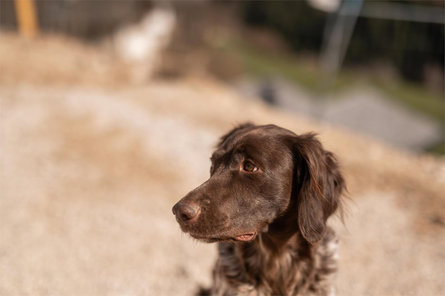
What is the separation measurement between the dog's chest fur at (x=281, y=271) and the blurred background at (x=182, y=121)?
31.7 inches

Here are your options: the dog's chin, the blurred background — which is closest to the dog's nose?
the dog's chin

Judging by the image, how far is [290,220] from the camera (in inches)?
114

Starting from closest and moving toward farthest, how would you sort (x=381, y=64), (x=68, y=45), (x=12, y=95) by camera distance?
(x=12, y=95) < (x=381, y=64) < (x=68, y=45)

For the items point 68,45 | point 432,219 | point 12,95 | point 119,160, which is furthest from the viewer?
point 68,45

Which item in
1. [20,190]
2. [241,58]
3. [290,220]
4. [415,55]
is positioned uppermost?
[290,220]

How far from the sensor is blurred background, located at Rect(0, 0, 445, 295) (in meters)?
4.70

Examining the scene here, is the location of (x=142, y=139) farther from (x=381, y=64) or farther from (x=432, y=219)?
(x=381, y=64)

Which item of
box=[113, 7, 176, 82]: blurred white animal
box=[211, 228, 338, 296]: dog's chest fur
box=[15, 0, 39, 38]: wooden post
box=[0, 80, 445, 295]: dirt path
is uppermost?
box=[211, 228, 338, 296]: dog's chest fur

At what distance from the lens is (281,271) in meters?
3.09

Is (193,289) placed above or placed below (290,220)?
below

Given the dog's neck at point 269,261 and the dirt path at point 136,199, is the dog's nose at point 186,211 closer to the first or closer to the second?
the dog's neck at point 269,261

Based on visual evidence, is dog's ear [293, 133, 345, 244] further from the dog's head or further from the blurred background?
the blurred background

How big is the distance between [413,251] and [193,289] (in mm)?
2527

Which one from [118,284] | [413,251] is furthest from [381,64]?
[118,284]
